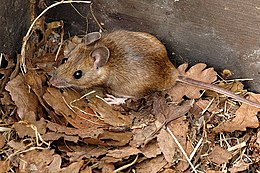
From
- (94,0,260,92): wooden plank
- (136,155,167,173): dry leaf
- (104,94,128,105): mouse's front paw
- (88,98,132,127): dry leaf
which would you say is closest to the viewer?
(136,155,167,173): dry leaf

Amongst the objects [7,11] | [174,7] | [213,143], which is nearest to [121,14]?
[174,7]

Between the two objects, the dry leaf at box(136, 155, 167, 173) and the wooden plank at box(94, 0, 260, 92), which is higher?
the wooden plank at box(94, 0, 260, 92)

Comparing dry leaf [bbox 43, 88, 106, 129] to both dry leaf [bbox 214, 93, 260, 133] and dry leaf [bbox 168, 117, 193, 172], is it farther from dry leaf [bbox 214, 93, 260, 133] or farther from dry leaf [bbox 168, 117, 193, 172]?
dry leaf [bbox 214, 93, 260, 133]

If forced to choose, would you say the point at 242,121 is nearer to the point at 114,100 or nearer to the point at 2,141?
the point at 114,100

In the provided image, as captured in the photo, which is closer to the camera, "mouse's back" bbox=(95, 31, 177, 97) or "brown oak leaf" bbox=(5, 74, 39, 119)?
"brown oak leaf" bbox=(5, 74, 39, 119)

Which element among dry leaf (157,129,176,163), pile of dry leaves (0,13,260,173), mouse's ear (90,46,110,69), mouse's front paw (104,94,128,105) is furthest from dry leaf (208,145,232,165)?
mouse's ear (90,46,110,69)

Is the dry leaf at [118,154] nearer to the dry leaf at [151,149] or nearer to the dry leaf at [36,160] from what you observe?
the dry leaf at [151,149]
